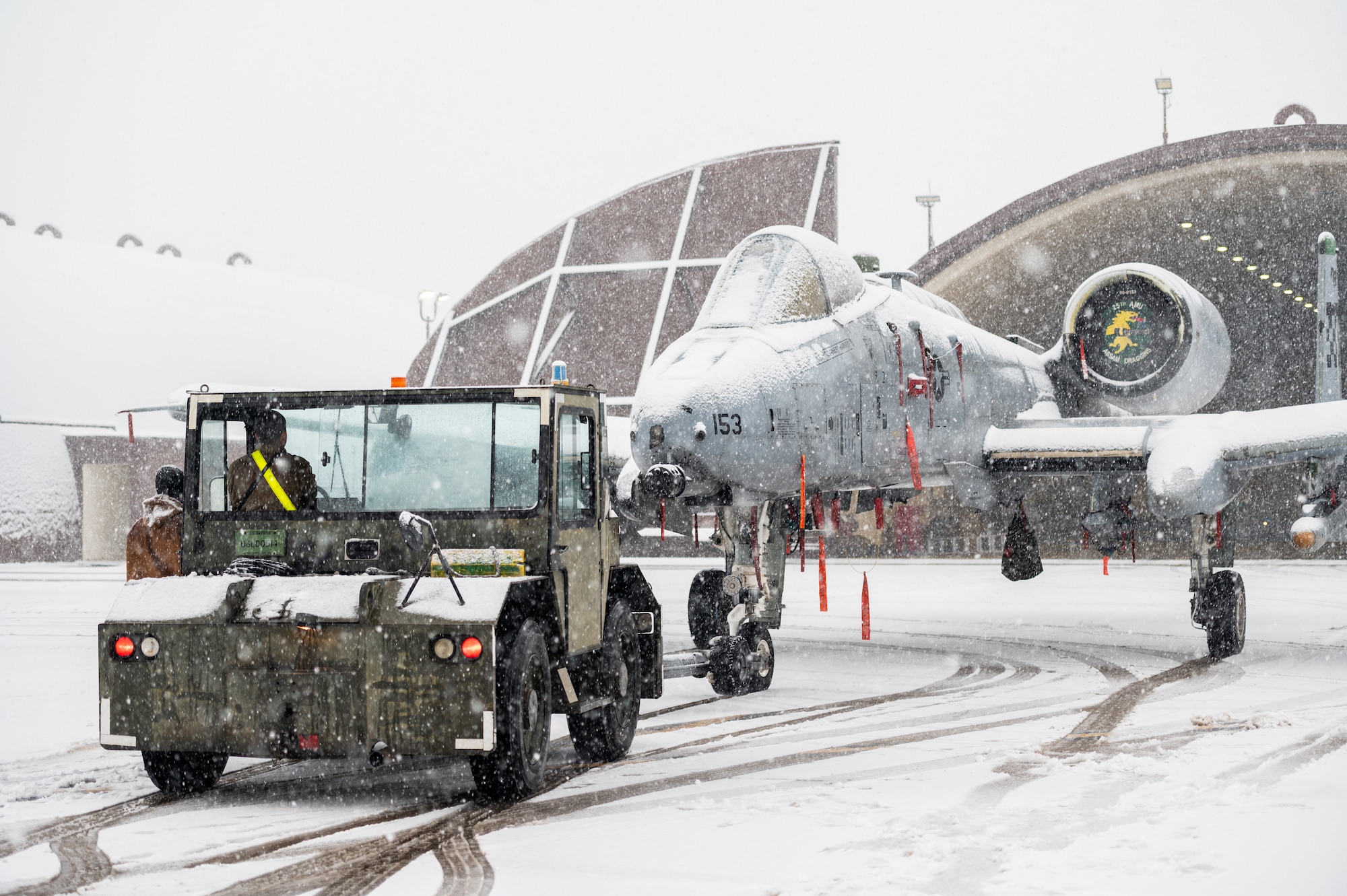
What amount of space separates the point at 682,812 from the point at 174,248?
8378 centimetres

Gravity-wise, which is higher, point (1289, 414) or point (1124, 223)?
point (1124, 223)

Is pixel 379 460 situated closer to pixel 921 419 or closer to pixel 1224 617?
pixel 921 419

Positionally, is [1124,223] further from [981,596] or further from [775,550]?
[775,550]

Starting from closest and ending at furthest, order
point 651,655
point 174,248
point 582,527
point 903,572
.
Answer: point 582,527 → point 651,655 → point 903,572 → point 174,248

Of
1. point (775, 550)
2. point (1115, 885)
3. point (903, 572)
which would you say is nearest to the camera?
point (1115, 885)

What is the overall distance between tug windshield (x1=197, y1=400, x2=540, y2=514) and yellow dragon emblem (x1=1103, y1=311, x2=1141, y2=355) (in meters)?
11.7

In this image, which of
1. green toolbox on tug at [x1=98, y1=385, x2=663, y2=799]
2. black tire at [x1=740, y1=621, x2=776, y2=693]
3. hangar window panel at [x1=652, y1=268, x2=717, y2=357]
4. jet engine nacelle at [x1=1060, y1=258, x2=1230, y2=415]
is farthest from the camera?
hangar window panel at [x1=652, y1=268, x2=717, y2=357]

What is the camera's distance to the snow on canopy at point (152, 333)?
187 feet

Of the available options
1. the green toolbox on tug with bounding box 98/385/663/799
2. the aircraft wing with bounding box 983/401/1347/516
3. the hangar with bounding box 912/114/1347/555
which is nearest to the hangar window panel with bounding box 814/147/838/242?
the hangar with bounding box 912/114/1347/555

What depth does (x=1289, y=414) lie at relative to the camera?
14484 mm

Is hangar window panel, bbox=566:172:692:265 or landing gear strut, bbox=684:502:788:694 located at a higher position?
hangar window panel, bbox=566:172:692:265

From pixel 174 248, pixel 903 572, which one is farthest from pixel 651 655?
pixel 174 248

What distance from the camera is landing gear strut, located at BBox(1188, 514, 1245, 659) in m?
14.3

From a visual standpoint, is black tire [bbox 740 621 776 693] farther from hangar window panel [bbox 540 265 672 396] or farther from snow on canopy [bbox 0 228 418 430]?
snow on canopy [bbox 0 228 418 430]
